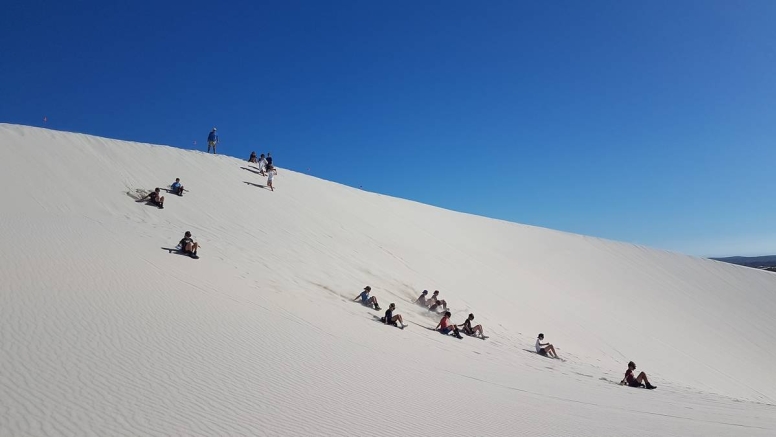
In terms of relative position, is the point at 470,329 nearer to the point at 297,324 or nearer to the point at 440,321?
the point at 440,321

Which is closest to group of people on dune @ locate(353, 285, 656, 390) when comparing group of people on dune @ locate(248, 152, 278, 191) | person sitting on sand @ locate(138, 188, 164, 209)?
person sitting on sand @ locate(138, 188, 164, 209)

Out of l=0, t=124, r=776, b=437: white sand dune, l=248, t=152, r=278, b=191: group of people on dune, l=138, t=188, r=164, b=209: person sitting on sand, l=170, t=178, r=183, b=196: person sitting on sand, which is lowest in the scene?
l=0, t=124, r=776, b=437: white sand dune

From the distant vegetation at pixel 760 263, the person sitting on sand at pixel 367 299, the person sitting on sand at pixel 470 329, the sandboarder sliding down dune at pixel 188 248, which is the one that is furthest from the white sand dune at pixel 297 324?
the distant vegetation at pixel 760 263

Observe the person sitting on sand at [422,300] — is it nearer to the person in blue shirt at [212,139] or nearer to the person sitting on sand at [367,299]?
the person sitting on sand at [367,299]

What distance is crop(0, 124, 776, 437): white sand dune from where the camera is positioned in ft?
12.5

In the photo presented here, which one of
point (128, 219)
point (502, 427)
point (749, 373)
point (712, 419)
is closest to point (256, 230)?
point (128, 219)

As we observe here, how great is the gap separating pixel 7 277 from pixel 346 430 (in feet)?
17.6

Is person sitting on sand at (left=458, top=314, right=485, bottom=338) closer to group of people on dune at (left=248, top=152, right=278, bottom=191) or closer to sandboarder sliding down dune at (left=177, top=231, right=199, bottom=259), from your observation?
sandboarder sliding down dune at (left=177, top=231, right=199, bottom=259)

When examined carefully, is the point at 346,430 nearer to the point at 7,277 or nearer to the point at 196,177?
the point at 7,277

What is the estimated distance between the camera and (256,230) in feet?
44.4

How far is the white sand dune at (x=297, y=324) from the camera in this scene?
3801 millimetres

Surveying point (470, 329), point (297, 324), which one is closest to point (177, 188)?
point (297, 324)

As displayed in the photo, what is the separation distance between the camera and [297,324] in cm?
680

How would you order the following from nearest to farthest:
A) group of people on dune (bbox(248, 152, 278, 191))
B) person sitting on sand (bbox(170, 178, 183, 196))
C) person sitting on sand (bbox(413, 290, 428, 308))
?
1. person sitting on sand (bbox(413, 290, 428, 308))
2. person sitting on sand (bbox(170, 178, 183, 196))
3. group of people on dune (bbox(248, 152, 278, 191))
